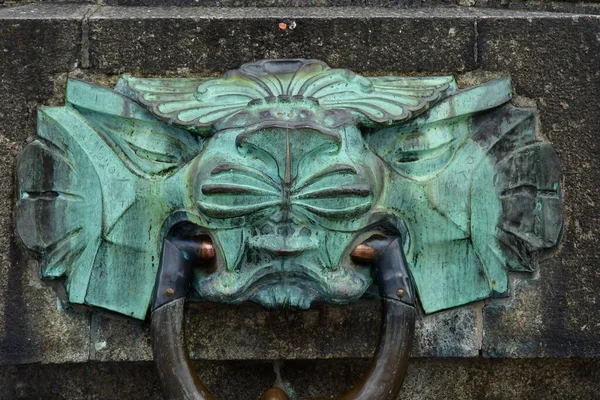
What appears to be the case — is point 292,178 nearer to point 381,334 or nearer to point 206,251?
point 206,251

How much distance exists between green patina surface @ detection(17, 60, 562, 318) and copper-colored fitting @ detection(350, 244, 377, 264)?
0.05 ft

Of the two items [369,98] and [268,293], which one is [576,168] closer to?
[369,98]

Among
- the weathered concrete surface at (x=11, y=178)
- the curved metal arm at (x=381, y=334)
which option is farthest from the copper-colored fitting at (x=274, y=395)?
the weathered concrete surface at (x=11, y=178)

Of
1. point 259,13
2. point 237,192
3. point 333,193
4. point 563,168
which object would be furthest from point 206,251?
point 563,168

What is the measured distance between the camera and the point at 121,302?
5.60ft

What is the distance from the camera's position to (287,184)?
155cm

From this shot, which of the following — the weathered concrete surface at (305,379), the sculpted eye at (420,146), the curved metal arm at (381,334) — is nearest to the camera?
the curved metal arm at (381,334)

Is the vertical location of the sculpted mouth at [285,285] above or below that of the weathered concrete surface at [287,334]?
above

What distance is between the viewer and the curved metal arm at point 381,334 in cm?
150

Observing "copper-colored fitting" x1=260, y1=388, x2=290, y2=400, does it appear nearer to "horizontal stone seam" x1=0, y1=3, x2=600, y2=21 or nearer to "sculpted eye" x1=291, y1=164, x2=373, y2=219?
"sculpted eye" x1=291, y1=164, x2=373, y2=219

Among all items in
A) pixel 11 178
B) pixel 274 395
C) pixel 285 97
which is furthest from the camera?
pixel 11 178

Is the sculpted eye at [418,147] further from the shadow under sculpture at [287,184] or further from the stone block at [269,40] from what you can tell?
the stone block at [269,40]

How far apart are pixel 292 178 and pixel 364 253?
0.60 ft

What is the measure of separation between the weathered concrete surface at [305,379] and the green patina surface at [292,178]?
203mm
